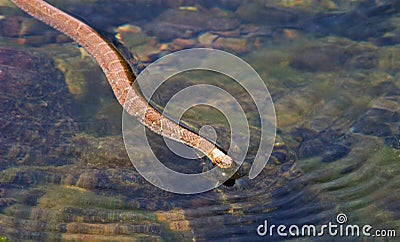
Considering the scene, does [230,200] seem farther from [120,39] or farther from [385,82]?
[120,39]

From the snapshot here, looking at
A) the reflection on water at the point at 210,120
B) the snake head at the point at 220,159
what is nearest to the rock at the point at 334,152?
the reflection on water at the point at 210,120

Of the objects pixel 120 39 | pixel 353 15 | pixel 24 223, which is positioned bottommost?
pixel 24 223

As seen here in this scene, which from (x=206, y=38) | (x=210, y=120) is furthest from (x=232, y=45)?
(x=210, y=120)

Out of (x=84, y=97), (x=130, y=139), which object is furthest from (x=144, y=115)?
(x=84, y=97)

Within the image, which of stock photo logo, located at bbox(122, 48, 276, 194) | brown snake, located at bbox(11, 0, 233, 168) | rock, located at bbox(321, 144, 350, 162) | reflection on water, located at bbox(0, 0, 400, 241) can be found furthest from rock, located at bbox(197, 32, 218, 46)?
rock, located at bbox(321, 144, 350, 162)
